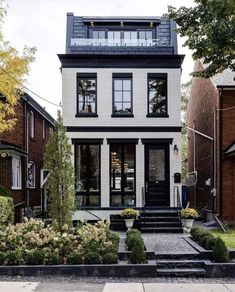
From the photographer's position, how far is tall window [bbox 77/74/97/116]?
21.2m

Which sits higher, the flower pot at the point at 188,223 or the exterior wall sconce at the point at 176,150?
the exterior wall sconce at the point at 176,150

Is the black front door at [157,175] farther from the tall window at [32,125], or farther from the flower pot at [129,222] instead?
the tall window at [32,125]

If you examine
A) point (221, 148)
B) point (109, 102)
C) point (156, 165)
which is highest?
point (109, 102)

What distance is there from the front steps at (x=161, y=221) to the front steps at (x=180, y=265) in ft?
21.5

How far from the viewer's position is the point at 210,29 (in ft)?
43.6

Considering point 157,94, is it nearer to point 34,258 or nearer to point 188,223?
point 188,223

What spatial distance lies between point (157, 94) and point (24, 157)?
24.5ft

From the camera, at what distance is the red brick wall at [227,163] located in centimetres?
2061

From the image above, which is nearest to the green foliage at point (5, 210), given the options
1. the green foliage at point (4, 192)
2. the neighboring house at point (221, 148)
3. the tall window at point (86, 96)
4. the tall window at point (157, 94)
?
the green foliage at point (4, 192)

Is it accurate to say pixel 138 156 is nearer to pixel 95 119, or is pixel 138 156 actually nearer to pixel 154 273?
pixel 95 119

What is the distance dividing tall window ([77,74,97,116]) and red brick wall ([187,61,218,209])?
530 cm

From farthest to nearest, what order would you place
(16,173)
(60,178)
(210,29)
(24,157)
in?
(24,157)
(16,173)
(60,178)
(210,29)

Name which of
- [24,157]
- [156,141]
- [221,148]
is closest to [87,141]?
[156,141]

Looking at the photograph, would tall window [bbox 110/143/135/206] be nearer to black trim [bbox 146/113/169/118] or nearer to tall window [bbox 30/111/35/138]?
black trim [bbox 146/113/169/118]
